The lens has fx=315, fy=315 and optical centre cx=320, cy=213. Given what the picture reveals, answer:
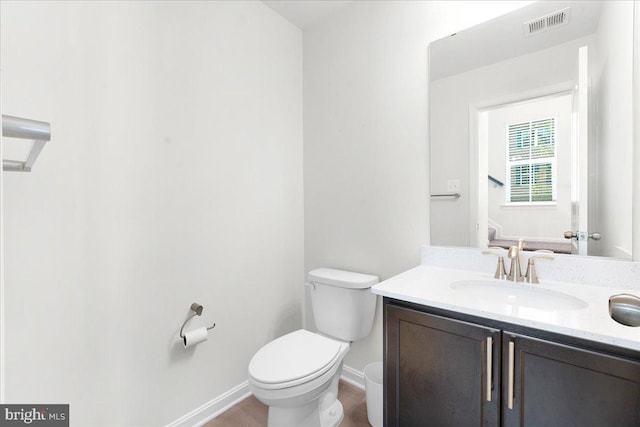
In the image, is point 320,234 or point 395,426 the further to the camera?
point 320,234

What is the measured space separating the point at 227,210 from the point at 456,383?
4.60 ft

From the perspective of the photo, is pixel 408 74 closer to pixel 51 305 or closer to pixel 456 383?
pixel 456 383

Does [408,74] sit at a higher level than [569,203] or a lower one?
higher

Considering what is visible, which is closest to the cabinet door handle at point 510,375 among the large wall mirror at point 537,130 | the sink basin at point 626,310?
the sink basin at point 626,310

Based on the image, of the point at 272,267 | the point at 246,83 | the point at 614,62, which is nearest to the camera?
the point at 614,62

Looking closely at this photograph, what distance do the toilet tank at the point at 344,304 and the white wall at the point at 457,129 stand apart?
1.67 ft

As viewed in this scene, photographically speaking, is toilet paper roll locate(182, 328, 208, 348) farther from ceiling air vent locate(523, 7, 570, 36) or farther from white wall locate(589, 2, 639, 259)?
ceiling air vent locate(523, 7, 570, 36)

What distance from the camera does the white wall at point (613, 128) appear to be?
1244 mm

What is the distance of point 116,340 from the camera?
140cm

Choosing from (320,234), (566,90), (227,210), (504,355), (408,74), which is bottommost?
(504,355)

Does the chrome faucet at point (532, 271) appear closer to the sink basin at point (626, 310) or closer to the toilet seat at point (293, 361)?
→ the sink basin at point (626, 310)

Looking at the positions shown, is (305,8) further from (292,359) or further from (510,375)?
(510,375)

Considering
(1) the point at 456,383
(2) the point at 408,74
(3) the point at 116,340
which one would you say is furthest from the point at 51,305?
(2) the point at 408,74

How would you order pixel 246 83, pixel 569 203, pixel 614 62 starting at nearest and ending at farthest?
pixel 614 62 → pixel 569 203 → pixel 246 83
